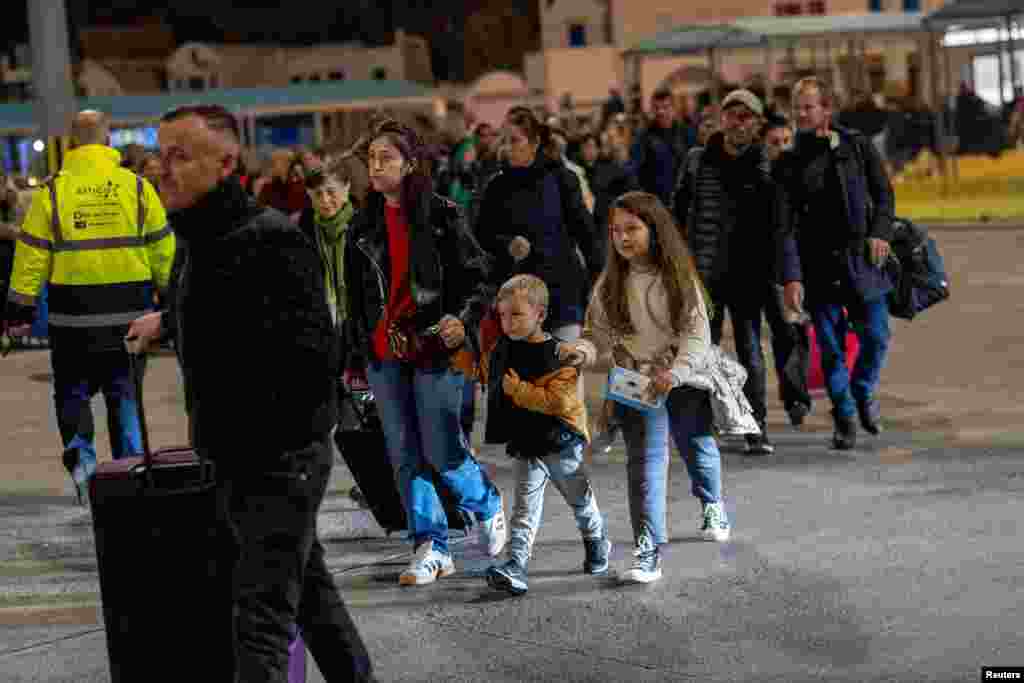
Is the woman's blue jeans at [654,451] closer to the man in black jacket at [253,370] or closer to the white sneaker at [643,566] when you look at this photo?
the white sneaker at [643,566]

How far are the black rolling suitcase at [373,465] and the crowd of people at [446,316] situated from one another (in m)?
0.09

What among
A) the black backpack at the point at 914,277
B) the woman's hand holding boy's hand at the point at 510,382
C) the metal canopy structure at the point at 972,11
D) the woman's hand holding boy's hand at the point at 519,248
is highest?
the metal canopy structure at the point at 972,11

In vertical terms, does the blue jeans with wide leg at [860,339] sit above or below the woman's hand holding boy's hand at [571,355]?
below

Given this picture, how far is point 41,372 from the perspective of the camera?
16.9 m

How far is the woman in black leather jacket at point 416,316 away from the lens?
7918 millimetres

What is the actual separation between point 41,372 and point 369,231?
9491 millimetres

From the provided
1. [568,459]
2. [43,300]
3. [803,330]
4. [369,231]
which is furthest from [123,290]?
[43,300]

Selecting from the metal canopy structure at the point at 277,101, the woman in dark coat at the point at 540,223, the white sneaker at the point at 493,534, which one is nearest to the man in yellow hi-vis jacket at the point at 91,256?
the woman in dark coat at the point at 540,223

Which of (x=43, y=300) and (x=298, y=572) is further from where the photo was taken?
(x=43, y=300)

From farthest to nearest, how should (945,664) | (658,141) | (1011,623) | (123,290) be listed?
(658,141)
(123,290)
(1011,623)
(945,664)

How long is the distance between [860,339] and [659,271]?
10.3 ft

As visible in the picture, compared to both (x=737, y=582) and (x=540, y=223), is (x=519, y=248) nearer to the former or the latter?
(x=540, y=223)

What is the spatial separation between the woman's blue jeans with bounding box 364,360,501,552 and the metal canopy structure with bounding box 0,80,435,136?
43510 millimetres

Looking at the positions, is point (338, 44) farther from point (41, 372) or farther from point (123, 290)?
point (123, 290)
